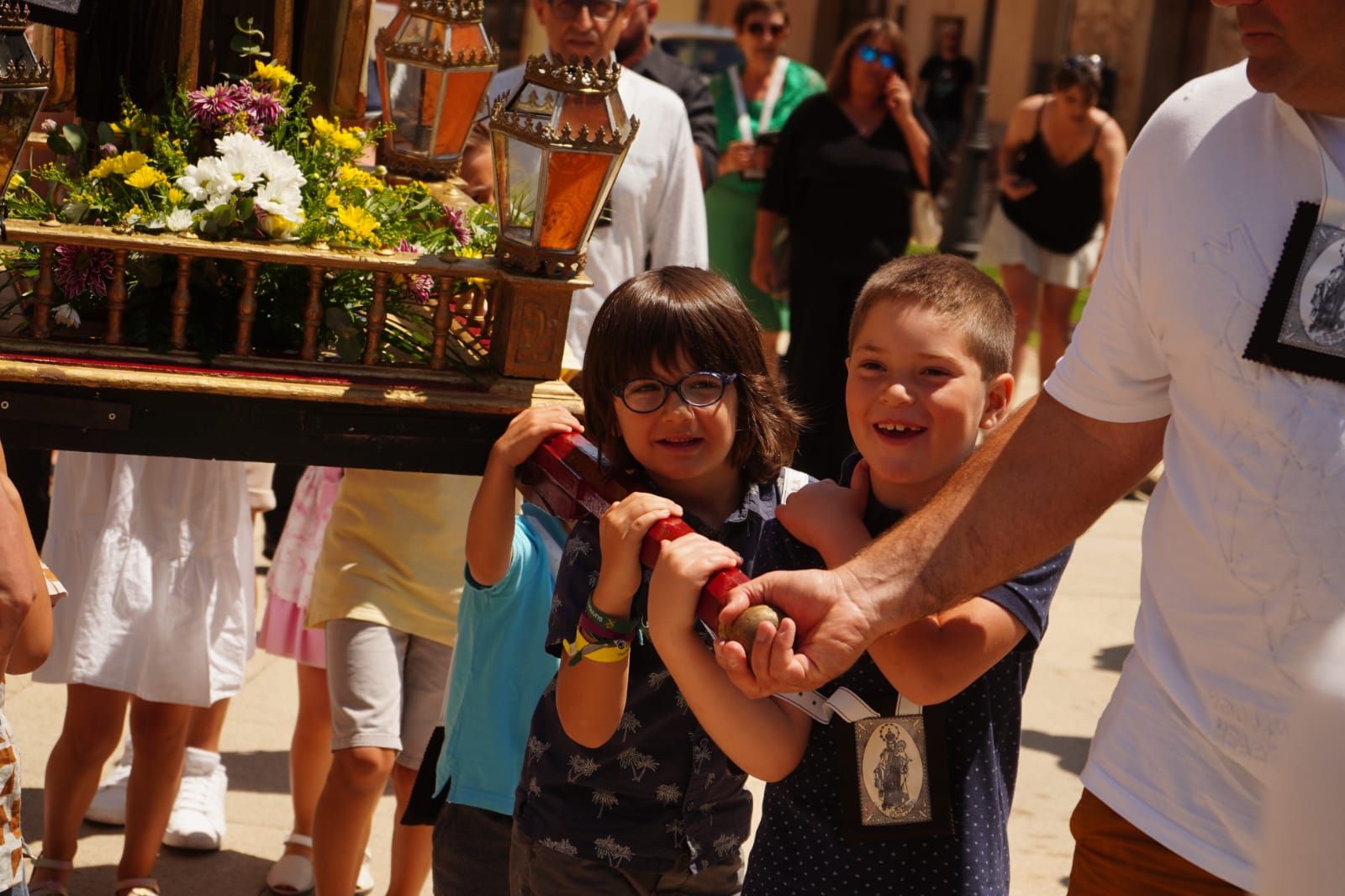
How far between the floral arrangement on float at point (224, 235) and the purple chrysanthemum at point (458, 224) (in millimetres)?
35

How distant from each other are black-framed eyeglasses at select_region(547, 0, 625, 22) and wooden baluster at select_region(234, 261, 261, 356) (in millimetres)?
2286

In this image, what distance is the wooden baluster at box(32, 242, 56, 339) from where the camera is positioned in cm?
288

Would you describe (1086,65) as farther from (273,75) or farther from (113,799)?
(273,75)

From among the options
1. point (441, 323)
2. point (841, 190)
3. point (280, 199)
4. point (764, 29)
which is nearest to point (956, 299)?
point (441, 323)

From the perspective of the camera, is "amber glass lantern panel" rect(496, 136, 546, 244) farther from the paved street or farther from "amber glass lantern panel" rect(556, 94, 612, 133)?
the paved street

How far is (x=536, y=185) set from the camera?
3.03 m

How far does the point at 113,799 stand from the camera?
14.9 feet

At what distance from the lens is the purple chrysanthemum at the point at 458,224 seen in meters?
3.42

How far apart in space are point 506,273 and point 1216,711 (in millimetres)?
1430

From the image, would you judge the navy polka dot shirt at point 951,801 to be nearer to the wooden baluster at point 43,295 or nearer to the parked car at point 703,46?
the wooden baluster at point 43,295

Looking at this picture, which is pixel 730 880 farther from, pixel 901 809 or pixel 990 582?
pixel 990 582

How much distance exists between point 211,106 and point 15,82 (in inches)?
19.2

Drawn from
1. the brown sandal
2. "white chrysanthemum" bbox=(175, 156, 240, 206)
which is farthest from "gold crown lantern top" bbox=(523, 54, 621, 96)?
the brown sandal

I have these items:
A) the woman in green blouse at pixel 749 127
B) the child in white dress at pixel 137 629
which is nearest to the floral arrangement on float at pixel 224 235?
the child in white dress at pixel 137 629
